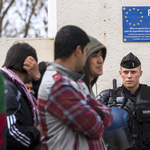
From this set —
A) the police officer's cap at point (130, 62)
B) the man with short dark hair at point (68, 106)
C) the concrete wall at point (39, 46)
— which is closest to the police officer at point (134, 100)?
the police officer's cap at point (130, 62)

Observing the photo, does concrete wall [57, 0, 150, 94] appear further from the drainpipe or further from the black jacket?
the black jacket

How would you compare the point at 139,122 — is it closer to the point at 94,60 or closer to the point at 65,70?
the point at 94,60

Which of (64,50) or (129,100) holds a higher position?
(64,50)

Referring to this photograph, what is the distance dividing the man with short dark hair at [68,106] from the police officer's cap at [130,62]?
2057mm

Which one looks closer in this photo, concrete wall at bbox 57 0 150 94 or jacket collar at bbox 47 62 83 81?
jacket collar at bbox 47 62 83 81

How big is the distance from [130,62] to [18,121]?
214cm

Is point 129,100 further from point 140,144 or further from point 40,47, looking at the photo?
point 40,47

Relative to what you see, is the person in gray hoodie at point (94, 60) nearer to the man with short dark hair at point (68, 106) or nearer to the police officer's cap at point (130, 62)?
the man with short dark hair at point (68, 106)

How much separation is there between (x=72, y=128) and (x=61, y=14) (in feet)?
8.91

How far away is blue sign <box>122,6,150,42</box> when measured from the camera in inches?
167

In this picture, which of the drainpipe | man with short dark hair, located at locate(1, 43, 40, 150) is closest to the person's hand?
man with short dark hair, located at locate(1, 43, 40, 150)

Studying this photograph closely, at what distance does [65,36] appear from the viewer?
1.85 m

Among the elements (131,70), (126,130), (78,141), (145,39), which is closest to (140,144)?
(126,130)

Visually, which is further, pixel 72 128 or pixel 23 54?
pixel 23 54
